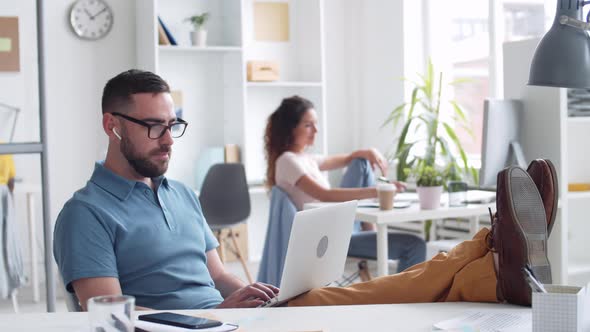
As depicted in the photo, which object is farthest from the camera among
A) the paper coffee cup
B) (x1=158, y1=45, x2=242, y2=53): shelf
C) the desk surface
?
(x1=158, y1=45, x2=242, y2=53): shelf

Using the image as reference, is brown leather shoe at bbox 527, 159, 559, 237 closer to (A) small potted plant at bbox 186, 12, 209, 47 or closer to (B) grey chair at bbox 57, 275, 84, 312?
(B) grey chair at bbox 57, 275, 84, 312

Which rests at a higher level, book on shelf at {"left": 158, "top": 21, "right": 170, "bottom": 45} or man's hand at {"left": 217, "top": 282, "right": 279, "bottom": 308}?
book on shelf at {"left": 158, "top": 21, "right": 170, "bottom": 45}

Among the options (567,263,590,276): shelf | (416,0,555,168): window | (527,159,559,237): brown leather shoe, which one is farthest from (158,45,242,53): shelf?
(527,159,559,237): brown leather shoe

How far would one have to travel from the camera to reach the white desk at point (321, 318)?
1585 millimetres

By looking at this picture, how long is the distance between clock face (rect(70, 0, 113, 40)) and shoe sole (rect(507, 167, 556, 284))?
4295 millimetres

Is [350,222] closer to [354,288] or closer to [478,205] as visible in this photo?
[354,288]

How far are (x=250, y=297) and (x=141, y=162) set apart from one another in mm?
506

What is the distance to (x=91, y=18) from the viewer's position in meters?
5.47

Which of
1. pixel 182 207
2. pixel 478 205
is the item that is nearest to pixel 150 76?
pixel 182 207

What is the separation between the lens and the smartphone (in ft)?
4.99

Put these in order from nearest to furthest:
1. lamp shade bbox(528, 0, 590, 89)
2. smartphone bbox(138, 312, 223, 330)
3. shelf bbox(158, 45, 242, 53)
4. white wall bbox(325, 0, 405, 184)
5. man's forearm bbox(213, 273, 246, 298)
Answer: smartphone bbox(138, 312, 223, 330) < lamp shade bbox(528, 0, 590, 89) < man's forearm bbox(213, 273, 246, 298) < shelf bbox(158, 45, 242, 53) < white wall bbox(325, 0, 405, 184)

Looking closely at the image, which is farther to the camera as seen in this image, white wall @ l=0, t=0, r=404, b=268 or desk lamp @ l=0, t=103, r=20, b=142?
white wall @ l=0, t=0, r=404, b=268

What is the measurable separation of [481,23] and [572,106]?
1.75m

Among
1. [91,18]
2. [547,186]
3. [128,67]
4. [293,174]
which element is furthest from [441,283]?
[91,18]
